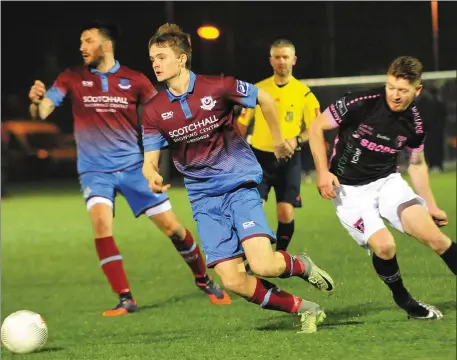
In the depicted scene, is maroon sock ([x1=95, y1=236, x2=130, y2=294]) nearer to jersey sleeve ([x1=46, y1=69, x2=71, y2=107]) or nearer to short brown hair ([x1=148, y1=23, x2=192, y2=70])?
jersey sleeve ([x1=46, y1=69, x2=71, y2=107])

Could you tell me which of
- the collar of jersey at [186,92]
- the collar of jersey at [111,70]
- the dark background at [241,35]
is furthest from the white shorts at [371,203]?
the dark background at [241,35]

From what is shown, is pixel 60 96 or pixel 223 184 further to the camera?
pixel 60 96

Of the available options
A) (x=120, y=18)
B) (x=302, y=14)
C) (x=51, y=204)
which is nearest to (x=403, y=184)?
(x=51, y=204)

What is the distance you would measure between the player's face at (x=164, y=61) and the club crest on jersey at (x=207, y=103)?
24 centimetres

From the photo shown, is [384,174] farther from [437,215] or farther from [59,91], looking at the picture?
[59,91]

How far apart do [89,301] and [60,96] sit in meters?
1.72

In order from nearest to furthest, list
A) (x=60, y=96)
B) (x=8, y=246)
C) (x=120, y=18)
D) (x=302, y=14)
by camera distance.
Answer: (x=60, y=96) → (x=8, y=246) → (x=302, y=14) → (x=120, y=18)

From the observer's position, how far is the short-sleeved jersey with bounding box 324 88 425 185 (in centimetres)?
643

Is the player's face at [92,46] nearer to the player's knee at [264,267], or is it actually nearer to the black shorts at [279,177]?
the black shorts at [279,177]

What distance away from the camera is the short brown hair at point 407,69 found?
20.0 ft

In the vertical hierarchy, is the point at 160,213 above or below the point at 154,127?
below

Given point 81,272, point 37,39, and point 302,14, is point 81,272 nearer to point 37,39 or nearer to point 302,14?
point 302,14

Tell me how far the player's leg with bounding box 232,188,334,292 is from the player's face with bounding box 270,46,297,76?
2.63 meters

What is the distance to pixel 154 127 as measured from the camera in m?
6.22
